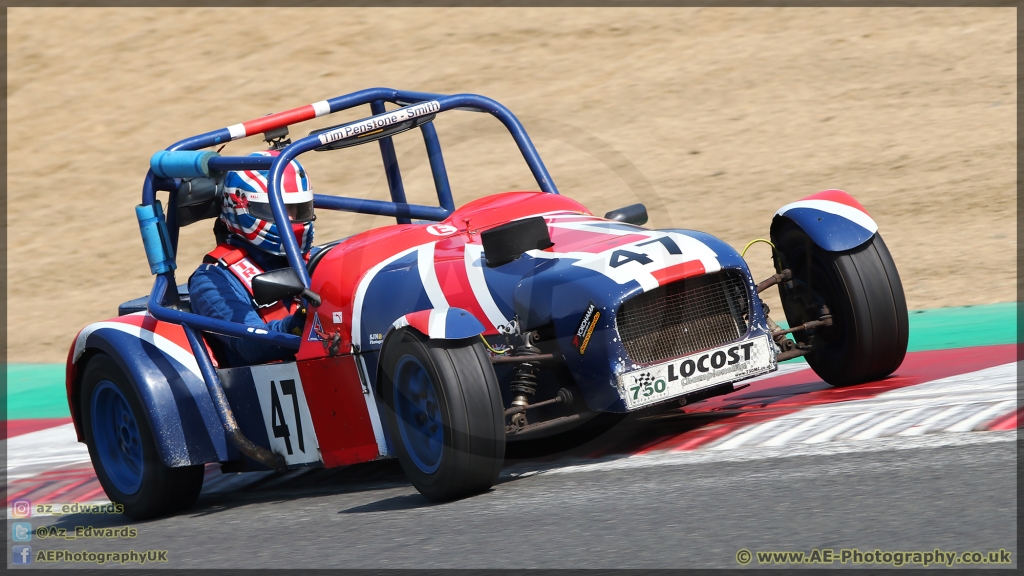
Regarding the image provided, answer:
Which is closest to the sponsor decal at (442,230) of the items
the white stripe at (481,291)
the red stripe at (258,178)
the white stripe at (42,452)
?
the white stripe at (481,291)

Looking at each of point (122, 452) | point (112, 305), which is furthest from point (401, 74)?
point (122, 452)

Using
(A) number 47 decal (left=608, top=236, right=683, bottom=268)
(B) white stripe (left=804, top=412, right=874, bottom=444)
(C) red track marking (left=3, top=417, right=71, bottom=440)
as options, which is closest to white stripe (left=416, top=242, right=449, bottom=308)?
(A) number 47 decal (left=608, top=236, right=683, bottom=268)

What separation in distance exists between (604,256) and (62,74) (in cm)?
1721

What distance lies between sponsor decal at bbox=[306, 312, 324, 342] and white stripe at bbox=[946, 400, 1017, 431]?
2.60 metres

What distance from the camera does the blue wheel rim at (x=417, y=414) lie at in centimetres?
497

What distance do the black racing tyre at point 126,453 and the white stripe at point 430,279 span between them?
4.95 ft

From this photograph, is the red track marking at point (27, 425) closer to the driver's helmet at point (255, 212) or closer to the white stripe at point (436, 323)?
the driver's helmet at point (255, 212)

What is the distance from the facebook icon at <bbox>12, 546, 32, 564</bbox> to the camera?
5109 mm

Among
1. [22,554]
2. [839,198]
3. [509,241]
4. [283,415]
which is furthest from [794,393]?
[22,554]

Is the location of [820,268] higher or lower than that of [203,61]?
lower

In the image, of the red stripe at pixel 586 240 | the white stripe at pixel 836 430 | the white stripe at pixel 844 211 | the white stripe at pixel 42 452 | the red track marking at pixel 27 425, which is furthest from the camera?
the red track marking at pixel 27 425

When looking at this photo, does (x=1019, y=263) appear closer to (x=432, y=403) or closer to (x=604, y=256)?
(x=604, y=256)

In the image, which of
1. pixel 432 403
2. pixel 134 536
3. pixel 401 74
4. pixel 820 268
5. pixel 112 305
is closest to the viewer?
pixel 432 403

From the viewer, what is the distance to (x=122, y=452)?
6.32 meters
